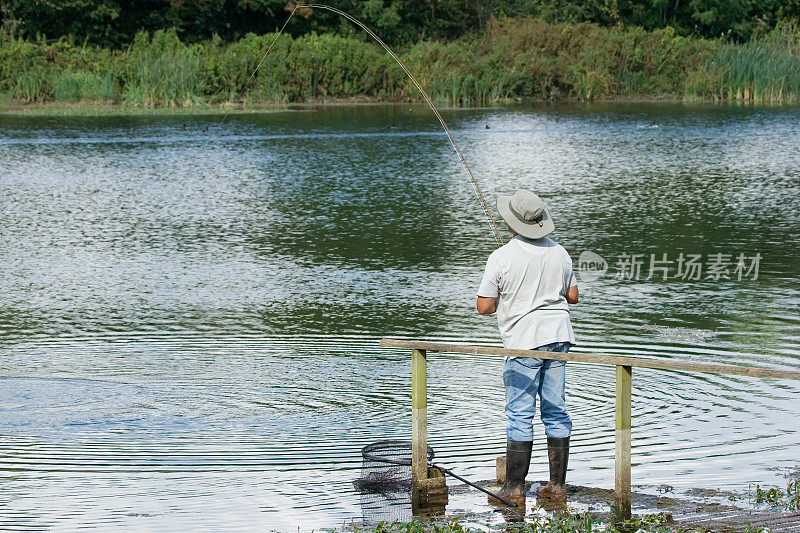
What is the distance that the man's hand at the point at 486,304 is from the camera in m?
6.03

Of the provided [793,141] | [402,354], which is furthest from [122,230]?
[793,141]

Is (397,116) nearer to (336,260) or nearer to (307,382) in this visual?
(336,260)

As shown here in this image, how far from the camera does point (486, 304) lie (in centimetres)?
604

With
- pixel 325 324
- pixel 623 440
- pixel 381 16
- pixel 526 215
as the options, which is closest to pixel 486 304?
pixel 526 215

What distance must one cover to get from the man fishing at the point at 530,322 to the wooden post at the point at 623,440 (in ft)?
1.18

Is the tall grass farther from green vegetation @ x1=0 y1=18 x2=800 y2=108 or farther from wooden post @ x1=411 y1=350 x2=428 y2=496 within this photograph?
wooden post @ x1=411 y1=350 x2=428 y2=496

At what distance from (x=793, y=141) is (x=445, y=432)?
74.5 ft

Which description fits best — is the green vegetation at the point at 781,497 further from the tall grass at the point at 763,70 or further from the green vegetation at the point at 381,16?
the green vegetation at the point at 381,16

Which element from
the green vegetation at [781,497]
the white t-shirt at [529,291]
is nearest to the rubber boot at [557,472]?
the white t-shirt at [529,291]

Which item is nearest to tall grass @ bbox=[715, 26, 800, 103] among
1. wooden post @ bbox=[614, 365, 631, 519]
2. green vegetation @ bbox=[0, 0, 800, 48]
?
green vegetation @ bbox=[0, 0, 800, 48]

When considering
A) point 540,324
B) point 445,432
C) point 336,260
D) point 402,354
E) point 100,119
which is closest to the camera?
point 540,324

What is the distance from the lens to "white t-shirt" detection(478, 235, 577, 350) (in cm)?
598

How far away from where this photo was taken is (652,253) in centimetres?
1485

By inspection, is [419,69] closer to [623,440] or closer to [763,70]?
[763,70]
